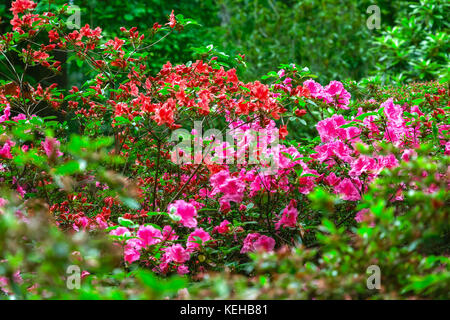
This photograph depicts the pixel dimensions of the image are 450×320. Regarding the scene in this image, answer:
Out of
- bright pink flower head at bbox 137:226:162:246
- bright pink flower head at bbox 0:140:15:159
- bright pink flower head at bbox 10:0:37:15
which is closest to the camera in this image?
bright pink flower head at bbox 137:226:162:246

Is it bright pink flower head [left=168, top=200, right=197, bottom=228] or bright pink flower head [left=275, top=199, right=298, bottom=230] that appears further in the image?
bright pink flower head [left=275, top=199, right=298, bottom=230]

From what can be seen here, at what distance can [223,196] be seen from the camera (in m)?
2.06

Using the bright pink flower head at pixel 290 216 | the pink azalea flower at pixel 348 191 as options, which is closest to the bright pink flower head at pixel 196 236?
the bright pink flower head at pixel 290 216

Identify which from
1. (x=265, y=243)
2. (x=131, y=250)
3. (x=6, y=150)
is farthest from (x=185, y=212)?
(x=6, y=150)

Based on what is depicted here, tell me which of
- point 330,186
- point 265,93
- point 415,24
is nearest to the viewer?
point 265,93

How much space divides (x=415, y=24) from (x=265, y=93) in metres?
6.08

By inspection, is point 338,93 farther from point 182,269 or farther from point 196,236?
point 182,269

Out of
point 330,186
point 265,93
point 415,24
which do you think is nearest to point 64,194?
point 265,93

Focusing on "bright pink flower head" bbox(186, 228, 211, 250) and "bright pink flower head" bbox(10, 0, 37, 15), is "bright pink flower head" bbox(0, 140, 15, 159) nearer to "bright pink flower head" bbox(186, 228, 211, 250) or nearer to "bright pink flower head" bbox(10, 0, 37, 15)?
"bright pink flower head" bbox(10, 0, 37, 15)

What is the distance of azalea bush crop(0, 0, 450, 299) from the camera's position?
1.21 meters

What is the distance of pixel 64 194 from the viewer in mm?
2447

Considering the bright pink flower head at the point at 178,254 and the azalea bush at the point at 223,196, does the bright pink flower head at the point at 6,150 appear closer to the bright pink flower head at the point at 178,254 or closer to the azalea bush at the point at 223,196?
the azalea bush at the point at 223,196

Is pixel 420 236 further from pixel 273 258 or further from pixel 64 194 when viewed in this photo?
pixel 64 194

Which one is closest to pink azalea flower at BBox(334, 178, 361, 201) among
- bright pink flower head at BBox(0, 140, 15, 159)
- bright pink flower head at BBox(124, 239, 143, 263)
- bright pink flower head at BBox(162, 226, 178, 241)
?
bright pink flower head at BBox(162, 226, 178, 241)
